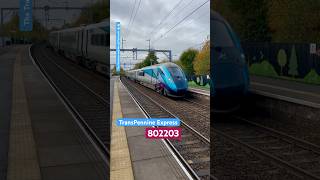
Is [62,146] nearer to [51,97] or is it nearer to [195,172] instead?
[51,97]

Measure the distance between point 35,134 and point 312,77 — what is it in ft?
32.5

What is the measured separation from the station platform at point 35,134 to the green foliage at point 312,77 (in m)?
9.32

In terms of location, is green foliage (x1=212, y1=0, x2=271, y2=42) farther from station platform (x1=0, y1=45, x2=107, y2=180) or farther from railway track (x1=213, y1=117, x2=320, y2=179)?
station platform (x1=0, y1=45, x2=107, y2=180)

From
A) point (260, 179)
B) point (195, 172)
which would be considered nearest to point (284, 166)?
point (260, 179)

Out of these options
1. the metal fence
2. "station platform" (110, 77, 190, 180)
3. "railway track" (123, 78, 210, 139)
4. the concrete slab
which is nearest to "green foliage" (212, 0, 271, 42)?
the metal fence

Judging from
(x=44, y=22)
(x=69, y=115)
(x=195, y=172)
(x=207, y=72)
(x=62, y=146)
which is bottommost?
(x=195, y=172)

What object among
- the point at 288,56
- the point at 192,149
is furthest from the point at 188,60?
the point at 288,56

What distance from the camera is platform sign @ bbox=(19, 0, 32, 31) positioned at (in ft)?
9.78

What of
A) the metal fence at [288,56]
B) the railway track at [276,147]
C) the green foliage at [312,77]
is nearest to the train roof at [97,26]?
the railway track at [276,147]

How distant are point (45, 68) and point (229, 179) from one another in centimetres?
232

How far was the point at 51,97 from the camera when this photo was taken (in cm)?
312

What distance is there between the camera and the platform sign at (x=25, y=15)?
298 cm

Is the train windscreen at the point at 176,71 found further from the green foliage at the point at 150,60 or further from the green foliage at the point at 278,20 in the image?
the green foliage at the point at 278,20

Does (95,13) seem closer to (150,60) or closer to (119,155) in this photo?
(150,60)
